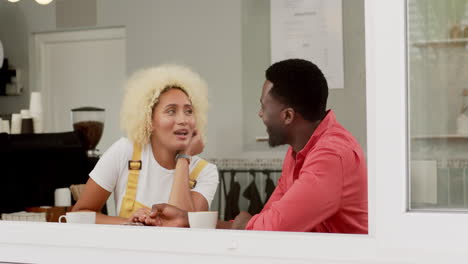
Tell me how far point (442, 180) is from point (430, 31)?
0.30m

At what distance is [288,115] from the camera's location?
2523mm

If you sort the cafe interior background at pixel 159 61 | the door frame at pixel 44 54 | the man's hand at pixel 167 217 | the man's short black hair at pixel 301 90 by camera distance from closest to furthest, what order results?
1. the man's hand at pixel 167 217
2. the man's short black hair at pixel 301 90
3. the cafe interior background at pixel 159 61
4. the door frame at pixel 44 54

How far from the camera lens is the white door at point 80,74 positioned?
5.22 metres

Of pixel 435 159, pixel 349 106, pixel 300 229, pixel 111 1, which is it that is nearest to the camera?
pixel 435 159

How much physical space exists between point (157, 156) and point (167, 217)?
2.37ft

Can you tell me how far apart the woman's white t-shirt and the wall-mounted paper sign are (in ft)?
6.13

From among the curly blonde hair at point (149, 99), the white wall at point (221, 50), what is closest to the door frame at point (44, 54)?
the white wall at point (221, 50)

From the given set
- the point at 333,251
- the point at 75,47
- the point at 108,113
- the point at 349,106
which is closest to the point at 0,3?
the point at 75,47

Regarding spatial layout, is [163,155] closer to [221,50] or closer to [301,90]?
[301,90]

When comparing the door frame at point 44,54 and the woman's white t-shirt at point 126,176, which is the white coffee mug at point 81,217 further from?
the door frame at point 44,54

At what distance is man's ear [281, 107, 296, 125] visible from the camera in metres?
2.51

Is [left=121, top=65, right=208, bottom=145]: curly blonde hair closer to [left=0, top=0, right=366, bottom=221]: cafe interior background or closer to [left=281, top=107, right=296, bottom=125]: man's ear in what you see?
[left=281, top=107, right=296, bottom=125]: man's ear

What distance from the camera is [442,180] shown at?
1.32 m

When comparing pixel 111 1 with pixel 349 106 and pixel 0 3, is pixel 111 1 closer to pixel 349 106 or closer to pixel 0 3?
pixel 0 3
